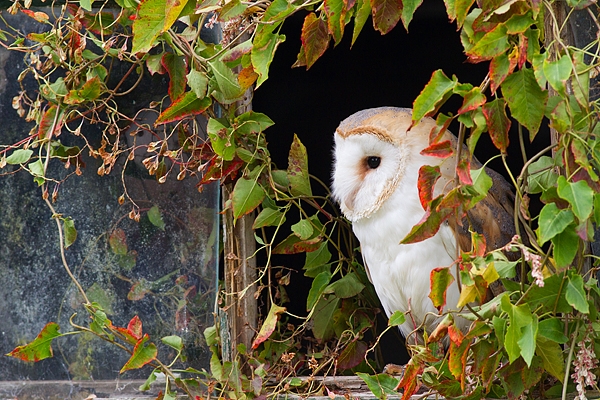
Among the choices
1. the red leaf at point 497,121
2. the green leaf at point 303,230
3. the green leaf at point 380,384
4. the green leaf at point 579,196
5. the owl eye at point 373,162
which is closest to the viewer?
the green leaf at point 579,196

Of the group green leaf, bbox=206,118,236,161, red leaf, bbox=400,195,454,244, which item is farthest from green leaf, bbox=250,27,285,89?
red leaf, bbox=400,195,454,244

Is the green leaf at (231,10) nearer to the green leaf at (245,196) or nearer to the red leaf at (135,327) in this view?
the green leaf at (245,196)

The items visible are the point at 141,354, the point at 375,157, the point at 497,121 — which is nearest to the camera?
the point at 497,121

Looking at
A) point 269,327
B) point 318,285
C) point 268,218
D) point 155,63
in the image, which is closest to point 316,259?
Result: point 318,285

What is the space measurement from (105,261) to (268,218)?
1.22ft

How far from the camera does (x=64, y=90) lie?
1696 mm

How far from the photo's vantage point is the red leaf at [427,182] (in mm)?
1263

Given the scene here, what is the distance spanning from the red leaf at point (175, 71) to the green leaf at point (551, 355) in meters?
0.81

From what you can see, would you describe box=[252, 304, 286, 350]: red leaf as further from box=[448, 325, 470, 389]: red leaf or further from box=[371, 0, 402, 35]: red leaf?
box=[371, 0, 402, 35]: red leaf

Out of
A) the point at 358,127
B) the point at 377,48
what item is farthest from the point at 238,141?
the point at 377,48

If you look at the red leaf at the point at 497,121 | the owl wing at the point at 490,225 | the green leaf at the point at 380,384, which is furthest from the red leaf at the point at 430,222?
the owl wing at the point at 490,225

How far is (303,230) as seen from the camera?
1.71 metres

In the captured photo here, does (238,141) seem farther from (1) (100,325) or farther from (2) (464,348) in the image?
(2) (464,348)

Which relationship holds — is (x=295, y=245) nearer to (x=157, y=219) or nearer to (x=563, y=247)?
(x=157, y=219)
